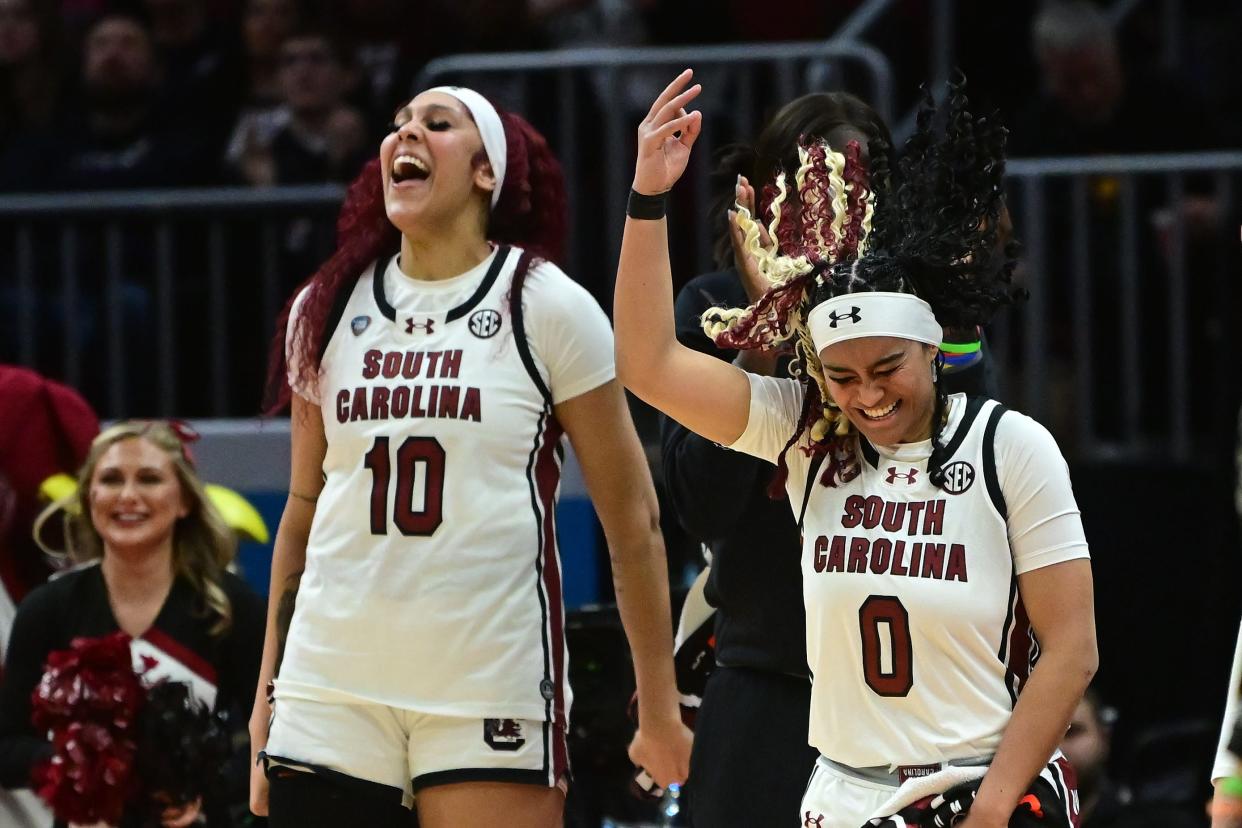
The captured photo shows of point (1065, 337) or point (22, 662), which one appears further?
point (1065, 337)

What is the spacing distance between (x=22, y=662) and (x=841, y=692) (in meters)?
2.65

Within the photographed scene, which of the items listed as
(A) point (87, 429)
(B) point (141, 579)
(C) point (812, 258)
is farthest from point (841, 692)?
(A) point (87, 429)

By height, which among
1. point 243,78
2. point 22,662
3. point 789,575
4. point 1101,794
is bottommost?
point 1101,794

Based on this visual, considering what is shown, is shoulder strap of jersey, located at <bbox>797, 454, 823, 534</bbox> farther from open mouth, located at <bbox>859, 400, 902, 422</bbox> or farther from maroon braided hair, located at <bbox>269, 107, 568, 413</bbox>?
maroon braided hair, located at <bbox>269, 107, 568, 413</bbox>

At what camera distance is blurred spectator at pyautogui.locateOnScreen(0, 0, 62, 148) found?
8.80 m

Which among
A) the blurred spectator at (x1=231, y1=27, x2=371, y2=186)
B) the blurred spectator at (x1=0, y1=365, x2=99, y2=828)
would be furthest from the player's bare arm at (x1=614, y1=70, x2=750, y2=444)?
the blurred spectator at (x1=231, y1=27, x2=371, y2=186)

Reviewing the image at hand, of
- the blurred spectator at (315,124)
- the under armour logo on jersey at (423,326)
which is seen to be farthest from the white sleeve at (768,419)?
the blurred spectator at (315,124)

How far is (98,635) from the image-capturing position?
523 centimetres

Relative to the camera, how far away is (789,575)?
371cm

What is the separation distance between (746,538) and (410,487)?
1.98ft

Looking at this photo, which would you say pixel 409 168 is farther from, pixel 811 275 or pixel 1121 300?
pixel 1121 300

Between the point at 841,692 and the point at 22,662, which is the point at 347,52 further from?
the point at 841,692

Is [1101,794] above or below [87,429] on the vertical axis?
below

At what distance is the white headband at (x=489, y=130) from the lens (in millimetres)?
4016
